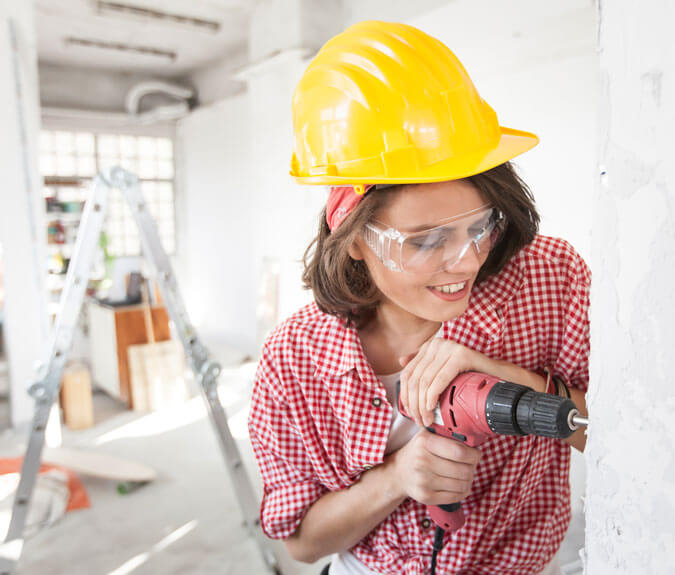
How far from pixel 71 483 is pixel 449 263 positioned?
3593 millimetres

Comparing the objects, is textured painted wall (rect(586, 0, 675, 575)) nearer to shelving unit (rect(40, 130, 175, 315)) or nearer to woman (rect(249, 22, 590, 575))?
woman (rect(249, 22, 590, 575))

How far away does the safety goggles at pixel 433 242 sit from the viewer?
0.96 meters

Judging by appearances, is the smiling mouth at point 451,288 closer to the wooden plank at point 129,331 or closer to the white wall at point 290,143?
the white wall at point 290,143

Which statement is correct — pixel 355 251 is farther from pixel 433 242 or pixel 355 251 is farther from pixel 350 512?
pixel 350 512

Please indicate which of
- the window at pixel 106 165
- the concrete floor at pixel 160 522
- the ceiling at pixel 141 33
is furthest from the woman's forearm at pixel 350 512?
the window at pixel 106 165

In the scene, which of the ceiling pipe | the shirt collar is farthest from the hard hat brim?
the ceiling pipe

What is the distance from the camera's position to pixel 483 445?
44.4 inches

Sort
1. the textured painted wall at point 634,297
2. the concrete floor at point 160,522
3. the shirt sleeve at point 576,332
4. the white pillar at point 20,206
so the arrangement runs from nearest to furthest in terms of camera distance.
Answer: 1. the textured painted wall at point 634,297
2. the shirt sleeve at point 576,332
3. the concrete floor at point 160,522
4. the white pillar at point 20,206

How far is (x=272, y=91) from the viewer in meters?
5.57

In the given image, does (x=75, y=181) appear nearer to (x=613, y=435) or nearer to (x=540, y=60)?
(x=540, y=60)

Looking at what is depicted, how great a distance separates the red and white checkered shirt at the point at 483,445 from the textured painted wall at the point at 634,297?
1.98 feet

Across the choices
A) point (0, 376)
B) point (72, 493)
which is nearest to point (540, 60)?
point (72, 493)

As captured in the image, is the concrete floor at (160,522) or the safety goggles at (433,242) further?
the concrete floor at (160,522)

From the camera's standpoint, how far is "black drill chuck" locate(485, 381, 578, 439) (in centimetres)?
76
